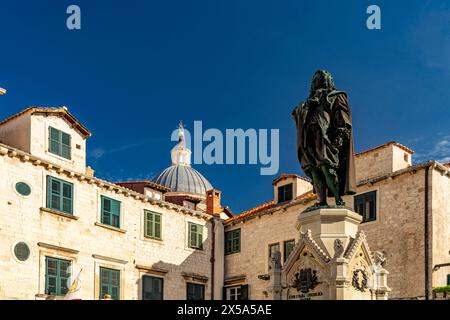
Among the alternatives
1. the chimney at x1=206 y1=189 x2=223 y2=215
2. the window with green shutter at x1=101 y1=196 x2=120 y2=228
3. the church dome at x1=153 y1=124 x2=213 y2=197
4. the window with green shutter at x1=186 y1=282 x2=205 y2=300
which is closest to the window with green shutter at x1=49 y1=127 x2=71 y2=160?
the window with green shutter at x1=101 y1=196 x2=120 y2=228

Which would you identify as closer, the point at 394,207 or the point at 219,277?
the point at 394,207

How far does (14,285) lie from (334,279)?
23447 mm

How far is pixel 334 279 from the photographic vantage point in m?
9.09

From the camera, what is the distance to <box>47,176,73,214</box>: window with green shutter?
3173cm

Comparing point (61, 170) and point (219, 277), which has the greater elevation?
point (61, 170)

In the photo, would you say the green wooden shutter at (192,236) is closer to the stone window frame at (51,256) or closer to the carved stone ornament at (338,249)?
the stone window frame at (51,256)

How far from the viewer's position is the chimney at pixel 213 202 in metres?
43.3

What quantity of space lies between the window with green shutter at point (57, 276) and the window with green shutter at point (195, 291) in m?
9.53

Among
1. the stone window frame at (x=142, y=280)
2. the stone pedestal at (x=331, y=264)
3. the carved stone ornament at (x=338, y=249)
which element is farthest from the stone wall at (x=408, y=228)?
the carved stone ornament at (x=338, y=249)

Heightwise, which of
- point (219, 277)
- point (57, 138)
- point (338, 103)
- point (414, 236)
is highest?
point (57, 138)

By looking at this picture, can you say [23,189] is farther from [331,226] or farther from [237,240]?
[331,226]

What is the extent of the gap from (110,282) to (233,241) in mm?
9905
